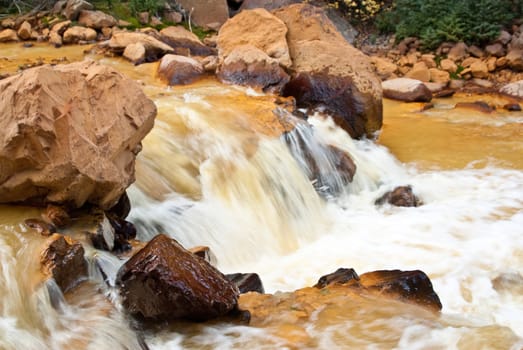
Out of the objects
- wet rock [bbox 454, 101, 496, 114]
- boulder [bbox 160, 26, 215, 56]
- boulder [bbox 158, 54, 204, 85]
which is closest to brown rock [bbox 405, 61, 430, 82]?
wet rock [bbox 454, 101, 496, 114]

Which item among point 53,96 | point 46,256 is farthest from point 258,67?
point 46,256

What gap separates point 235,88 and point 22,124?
5.06 metres

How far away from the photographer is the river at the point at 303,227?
3.21 meters

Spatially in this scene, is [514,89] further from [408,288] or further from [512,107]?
[408,288]

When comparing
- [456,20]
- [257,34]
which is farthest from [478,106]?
[257,34]

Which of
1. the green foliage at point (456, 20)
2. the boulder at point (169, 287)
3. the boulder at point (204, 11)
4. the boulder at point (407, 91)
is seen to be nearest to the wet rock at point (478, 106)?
the boulder at point (407, 91)

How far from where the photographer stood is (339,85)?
8594 mm

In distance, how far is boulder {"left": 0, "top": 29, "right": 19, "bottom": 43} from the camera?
13406 mm

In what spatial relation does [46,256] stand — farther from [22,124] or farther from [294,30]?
[294,30]

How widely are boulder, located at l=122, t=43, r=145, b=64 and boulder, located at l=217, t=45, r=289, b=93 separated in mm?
2460

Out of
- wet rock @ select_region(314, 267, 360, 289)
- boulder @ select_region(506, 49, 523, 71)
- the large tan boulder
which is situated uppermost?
the large tan boulder

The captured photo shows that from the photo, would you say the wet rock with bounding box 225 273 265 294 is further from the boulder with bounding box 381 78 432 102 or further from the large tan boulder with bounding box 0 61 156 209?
the boulder with bounding box 381 78 432 102

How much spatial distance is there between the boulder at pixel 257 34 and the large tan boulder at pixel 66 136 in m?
4.93

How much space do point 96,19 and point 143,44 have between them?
3.75 meters
